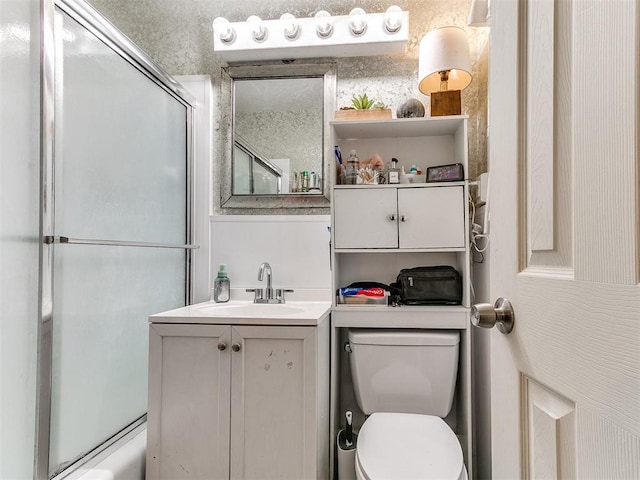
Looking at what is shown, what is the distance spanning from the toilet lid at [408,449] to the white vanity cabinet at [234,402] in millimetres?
183

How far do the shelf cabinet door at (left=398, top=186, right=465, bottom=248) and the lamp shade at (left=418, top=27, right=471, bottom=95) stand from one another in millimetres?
494

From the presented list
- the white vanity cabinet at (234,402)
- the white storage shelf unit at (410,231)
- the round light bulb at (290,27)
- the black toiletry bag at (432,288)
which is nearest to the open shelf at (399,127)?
the white storage shelf unit at (410,231)

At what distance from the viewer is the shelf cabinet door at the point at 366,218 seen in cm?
159

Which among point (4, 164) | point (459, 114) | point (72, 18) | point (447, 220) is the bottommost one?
point (447, 220)

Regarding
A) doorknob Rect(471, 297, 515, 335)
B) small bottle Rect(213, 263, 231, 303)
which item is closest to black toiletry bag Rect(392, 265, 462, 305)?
small bottle Rect(213, 263, 231, 303)

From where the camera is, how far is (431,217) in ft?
5.17

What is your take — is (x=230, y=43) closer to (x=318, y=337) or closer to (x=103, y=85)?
(x=103, y=85)

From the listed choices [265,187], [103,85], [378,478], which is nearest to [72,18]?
[103,85]

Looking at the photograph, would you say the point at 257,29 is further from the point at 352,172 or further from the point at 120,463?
the point at 120,463

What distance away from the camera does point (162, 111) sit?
1.69 metres

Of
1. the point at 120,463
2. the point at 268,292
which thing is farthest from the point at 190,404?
the point at 268,292

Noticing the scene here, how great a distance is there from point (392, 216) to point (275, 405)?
837mm

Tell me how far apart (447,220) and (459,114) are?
45cm

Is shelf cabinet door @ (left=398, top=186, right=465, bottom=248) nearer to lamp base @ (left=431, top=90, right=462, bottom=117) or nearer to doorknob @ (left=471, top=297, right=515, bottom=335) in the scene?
lamp base @ (left=431, top=90, right=462, bottom=117)
